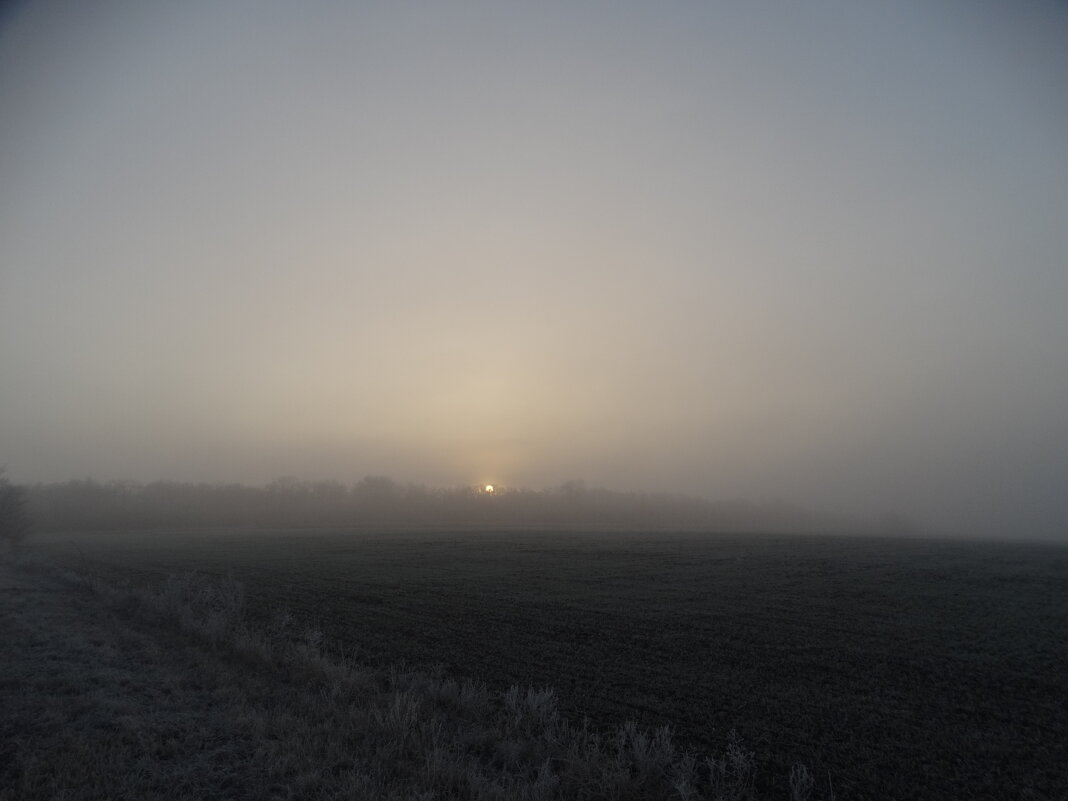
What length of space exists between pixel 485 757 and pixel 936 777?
A: 856 cm

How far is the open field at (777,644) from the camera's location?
11.5m

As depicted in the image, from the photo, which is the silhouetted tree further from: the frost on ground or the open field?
the frost on ground

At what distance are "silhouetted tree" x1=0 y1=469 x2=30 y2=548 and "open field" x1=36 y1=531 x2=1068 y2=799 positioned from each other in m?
34.9

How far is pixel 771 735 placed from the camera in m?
11.9

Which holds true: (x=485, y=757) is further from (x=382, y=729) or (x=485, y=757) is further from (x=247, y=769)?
(x=247, y=769)

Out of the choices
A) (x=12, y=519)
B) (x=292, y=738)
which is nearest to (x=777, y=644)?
(x=292, y=738)

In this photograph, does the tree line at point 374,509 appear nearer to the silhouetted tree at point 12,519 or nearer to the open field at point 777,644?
the silhouetted tree at point 12,519

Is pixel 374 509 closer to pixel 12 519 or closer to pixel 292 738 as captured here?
pixel 12 519

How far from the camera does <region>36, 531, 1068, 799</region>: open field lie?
11.5m

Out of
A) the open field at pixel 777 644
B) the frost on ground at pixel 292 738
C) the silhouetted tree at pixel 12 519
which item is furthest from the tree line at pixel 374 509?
the frost on ground at pixel 292 738

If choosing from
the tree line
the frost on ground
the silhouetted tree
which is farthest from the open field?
the tree line

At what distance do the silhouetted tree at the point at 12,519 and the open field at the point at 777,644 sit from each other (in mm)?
34947

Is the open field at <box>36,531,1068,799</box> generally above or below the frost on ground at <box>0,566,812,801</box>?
below

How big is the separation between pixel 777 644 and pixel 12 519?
283 feet
